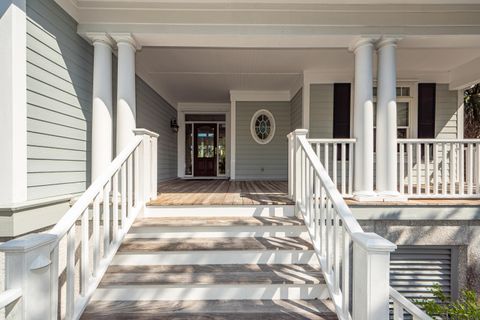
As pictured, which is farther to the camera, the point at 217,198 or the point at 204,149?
the point at 204,149

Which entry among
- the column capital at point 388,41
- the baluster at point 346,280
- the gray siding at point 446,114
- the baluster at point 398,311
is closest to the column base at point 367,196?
the baluster at point 346,280

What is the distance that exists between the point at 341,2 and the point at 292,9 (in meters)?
0.58

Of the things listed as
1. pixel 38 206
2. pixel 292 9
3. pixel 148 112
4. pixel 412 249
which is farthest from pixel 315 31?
pixel 148 112

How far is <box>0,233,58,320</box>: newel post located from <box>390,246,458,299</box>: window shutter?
147 inches

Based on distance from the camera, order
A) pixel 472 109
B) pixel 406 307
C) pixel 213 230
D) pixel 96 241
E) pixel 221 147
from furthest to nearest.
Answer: pixel 472 109
pixel 221 147
pixel 213 230
pixel 96 241
pixel 406 307

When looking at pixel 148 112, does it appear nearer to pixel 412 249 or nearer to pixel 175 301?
pixel 175 301

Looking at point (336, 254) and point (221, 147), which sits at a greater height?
point (221, 147)

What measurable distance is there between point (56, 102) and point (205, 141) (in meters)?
6.66

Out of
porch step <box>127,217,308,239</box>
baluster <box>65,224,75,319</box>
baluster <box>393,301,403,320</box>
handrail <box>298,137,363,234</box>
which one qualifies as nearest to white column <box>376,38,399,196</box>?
handrail <box>298,137,363,234</box>

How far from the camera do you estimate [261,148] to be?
26.2 ft

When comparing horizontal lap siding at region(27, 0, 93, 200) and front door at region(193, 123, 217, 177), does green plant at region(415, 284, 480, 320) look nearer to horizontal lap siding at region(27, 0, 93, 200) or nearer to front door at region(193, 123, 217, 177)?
horizontal lap siding at region(27, 0, 93, 200)

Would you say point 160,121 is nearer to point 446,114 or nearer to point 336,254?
point 336,254

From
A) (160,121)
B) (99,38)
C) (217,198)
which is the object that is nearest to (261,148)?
(160,121)

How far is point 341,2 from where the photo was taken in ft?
11.8
